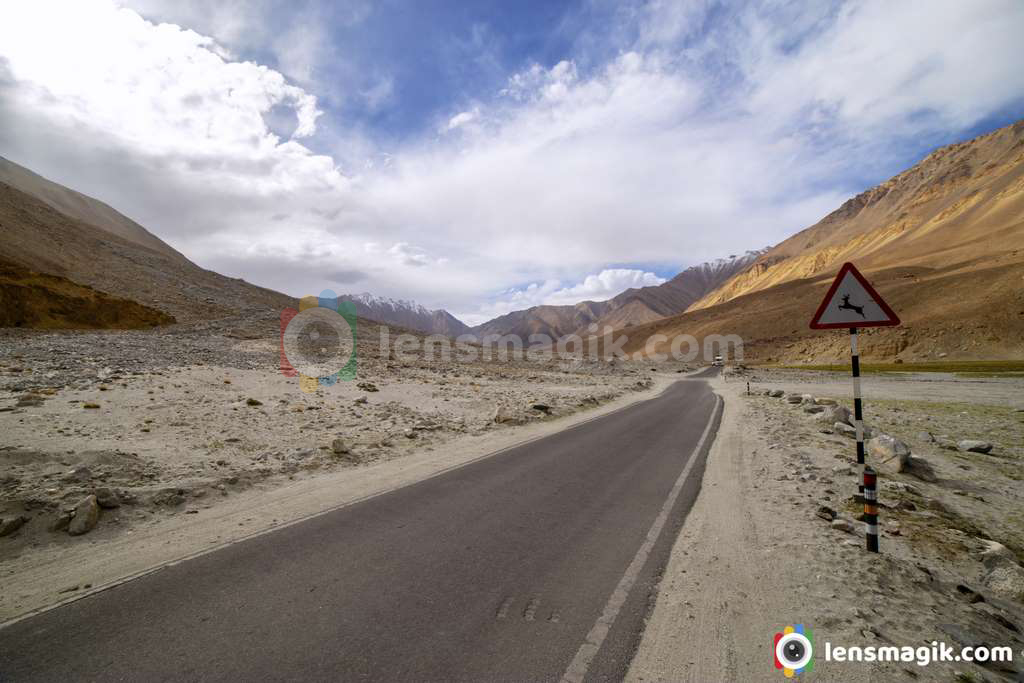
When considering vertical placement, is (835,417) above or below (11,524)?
below

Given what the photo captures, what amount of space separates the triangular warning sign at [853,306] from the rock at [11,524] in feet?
36.2

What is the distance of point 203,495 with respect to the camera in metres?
7.59

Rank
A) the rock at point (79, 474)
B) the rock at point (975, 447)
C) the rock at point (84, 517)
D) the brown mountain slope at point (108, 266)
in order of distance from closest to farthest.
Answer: the rock at point (84, 517) → the rock at point (79, 474) → the rock at point (975, 447) → the brown mountain slope at point (108, 266)

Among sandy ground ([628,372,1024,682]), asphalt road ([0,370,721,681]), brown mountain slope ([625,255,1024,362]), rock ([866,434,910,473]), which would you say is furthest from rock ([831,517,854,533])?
brown mountain slope ([625,255,1024,362])

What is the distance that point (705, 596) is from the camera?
14.8 ft

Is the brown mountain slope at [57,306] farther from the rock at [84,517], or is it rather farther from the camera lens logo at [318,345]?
the rock at [84,517]

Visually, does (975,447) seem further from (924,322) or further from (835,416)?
(924,322)

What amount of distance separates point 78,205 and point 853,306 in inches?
5396

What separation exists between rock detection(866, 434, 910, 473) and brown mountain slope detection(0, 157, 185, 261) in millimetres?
96412

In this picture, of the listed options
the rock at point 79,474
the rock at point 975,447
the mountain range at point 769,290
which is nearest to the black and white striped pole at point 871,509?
the rock at point 975,447

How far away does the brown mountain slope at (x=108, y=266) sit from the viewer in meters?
38.7

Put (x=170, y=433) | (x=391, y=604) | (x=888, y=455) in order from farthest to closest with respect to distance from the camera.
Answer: (x=170, y=433) → (x=888, y=455) → (x=391, y=604)

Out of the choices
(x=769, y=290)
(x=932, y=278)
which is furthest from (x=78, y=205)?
(x=769, y=290)

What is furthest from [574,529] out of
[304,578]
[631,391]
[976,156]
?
[976,156]
